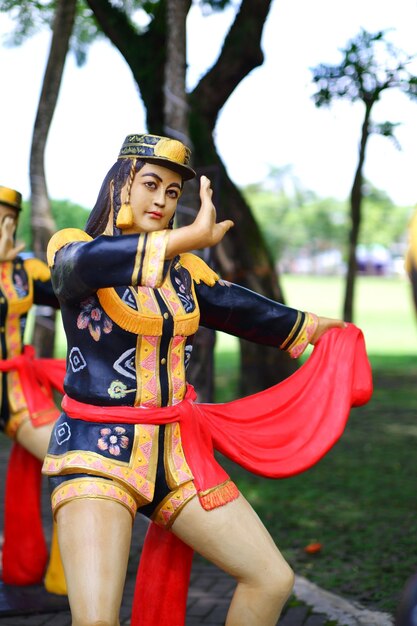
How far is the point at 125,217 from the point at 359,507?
14.1ft

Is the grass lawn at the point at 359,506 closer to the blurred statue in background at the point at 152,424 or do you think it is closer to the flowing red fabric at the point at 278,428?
the flowing red fabric at the point at 278,428

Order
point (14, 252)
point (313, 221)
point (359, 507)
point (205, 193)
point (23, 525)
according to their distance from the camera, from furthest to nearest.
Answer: point (313, 221)
point (359, 507)
point (23, 525)
point (14, 252)
point (205, 193)

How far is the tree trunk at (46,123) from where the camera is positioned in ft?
29.7

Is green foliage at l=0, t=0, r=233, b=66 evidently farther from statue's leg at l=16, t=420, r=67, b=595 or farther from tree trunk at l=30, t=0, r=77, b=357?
statue's leg at l=16, t=420, r=67, b=595

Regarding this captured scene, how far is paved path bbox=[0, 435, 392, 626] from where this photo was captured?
177 inches

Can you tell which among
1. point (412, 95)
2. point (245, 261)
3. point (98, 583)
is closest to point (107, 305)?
point (98, 583)

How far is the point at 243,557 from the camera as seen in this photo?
308 centimetres

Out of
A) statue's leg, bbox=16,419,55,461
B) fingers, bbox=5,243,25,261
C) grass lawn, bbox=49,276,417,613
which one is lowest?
grass lawn, bbox=49,276,417,613

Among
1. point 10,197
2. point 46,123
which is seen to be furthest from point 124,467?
point 46,123

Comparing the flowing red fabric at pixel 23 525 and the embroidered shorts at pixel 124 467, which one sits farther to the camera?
the flowing red fabric at pixel 23 525

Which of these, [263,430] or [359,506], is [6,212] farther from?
[359,506]

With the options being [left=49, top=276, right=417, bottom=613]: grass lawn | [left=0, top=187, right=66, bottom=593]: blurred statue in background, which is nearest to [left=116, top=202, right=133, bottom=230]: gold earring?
[left=49, top=276, right=417, bottom=613]: grass lawn

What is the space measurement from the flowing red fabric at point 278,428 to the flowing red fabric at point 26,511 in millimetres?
1725

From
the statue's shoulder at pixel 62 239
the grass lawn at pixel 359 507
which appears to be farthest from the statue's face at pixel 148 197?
the grass lawn at pixel 359 507
